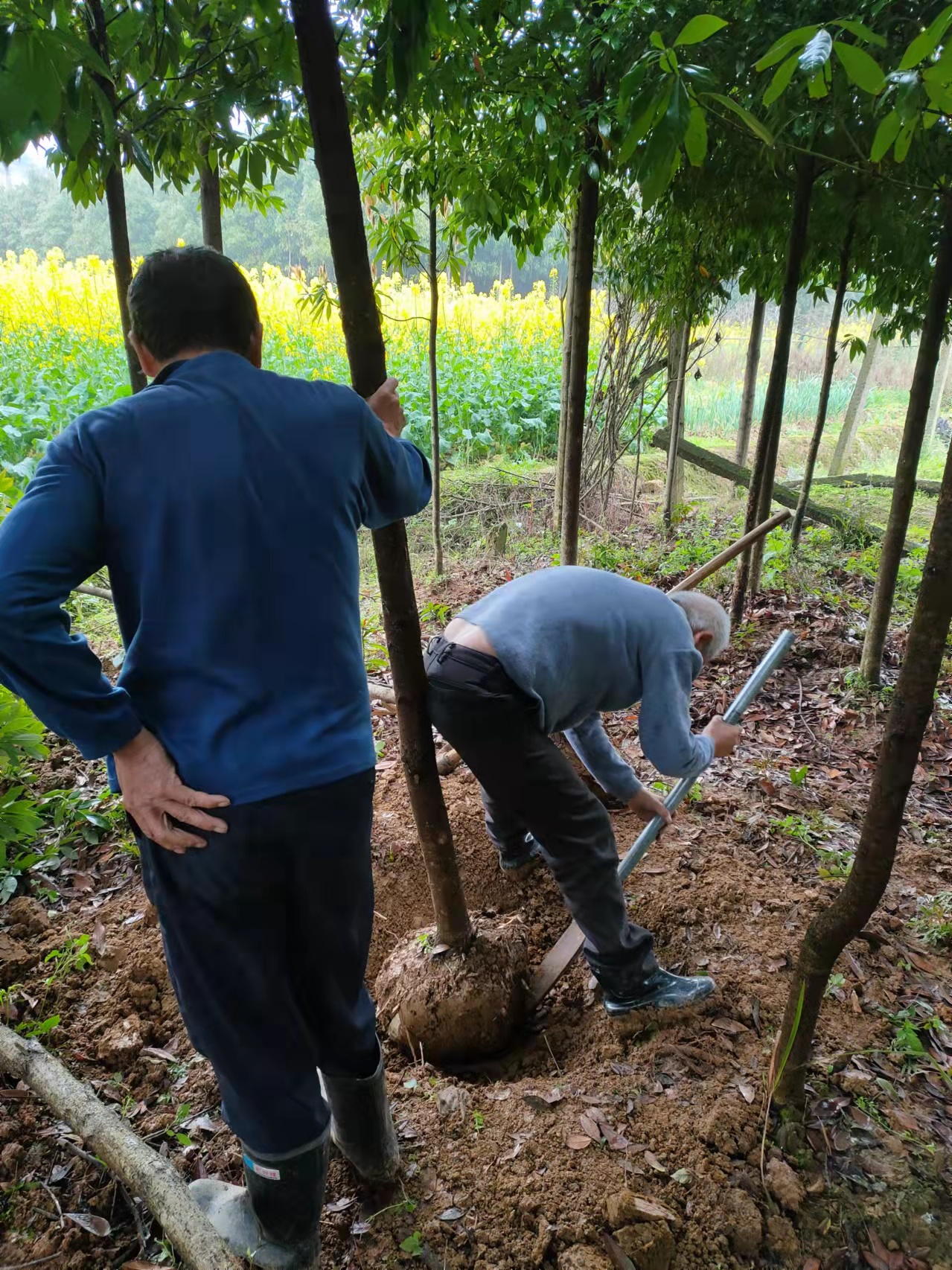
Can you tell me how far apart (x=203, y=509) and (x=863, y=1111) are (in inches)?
87.0

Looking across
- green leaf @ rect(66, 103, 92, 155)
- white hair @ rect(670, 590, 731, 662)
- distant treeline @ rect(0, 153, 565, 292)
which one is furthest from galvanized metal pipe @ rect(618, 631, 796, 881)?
distant treeline @ rect(0, 153, 565, 292)

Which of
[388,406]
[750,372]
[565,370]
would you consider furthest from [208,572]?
[750,372]

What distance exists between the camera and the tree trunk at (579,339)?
11.1ft

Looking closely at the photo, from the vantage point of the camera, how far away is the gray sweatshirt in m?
2.25

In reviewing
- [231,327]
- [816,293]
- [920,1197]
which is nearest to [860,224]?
[816,293]

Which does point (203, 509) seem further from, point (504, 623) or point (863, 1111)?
point (863, 1111)

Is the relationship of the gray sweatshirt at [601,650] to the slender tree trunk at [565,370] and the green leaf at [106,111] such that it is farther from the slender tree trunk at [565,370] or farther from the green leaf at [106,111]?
the slender tree trunk at [565,370]

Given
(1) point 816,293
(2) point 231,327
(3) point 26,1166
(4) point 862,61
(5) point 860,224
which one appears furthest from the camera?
(1) point 816,293

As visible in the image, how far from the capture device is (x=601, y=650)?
7.50ft

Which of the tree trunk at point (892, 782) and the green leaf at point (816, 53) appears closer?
the green leaf at point (816, 53)

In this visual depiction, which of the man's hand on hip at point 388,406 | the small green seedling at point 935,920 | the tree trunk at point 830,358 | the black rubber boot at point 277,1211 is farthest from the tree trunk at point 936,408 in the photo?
the black rubber boot at point 277,1211

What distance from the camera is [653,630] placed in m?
2.27

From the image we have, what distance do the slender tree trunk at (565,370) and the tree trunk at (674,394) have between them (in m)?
1.00

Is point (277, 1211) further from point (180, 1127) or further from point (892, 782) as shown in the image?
point (892, 782)
